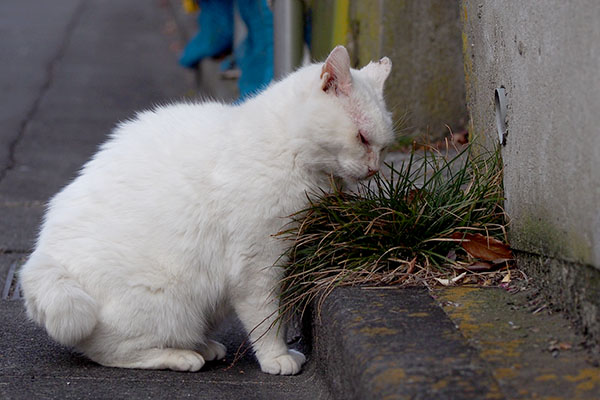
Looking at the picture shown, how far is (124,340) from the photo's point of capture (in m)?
3.13

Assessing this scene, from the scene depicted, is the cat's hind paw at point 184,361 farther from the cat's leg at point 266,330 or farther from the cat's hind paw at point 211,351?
the cat's leg at point 266,330

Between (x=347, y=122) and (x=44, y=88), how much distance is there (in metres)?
7.06

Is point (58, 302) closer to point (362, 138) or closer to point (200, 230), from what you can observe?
point (200, 230)

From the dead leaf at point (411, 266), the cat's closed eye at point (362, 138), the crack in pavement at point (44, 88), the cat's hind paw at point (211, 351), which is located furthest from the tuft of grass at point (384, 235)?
the crack in pavement at point (44, 88)

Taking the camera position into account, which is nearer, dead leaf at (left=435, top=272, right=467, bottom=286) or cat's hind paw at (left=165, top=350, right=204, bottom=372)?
dead leaf at (left=435, top=272, right=467, bottom=286)

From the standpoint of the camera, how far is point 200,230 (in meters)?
3.12

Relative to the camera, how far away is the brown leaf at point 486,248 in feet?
10.0

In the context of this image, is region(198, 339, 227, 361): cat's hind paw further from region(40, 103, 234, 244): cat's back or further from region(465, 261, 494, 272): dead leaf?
region(465, 261, 494, 272): dead leaf

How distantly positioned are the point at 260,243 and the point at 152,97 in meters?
6.17

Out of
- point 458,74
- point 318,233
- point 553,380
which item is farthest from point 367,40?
point 553,380

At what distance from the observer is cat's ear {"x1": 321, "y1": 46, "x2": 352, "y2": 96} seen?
9.79ft

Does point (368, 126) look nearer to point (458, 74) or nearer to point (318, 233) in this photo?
point (318, 233)

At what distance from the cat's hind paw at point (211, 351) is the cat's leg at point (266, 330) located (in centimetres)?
24

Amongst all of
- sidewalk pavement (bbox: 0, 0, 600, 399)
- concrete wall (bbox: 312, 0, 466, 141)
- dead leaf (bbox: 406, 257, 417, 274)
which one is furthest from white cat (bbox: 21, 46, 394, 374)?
concrete wall (bbox: 312, 0, 466, 141)
